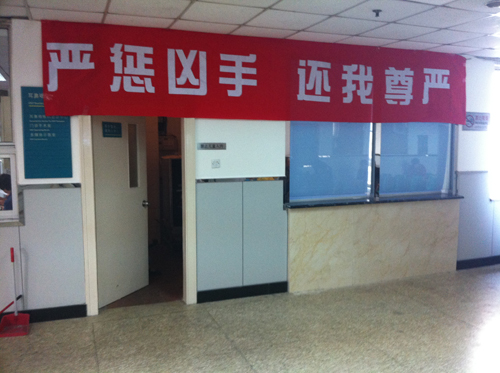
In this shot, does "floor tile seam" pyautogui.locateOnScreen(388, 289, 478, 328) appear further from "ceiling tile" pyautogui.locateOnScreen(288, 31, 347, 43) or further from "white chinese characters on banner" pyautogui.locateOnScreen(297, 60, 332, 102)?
"ceiling tile" pyautogui.locateOnScreen(288, 31, 347, 43)

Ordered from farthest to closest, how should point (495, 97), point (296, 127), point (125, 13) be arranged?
point (495, 97)
point (296, 127)
point (125, 13)

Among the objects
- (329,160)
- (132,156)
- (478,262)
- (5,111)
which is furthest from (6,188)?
(478,262)

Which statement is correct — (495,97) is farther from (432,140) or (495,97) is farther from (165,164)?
(165,164)

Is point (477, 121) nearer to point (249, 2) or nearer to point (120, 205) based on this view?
point (249, 2)

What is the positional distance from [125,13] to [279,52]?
1.63 metres

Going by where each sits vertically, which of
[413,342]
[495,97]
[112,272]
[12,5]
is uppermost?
[12,5]

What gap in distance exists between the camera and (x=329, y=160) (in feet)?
16.5

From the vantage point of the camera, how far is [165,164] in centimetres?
688

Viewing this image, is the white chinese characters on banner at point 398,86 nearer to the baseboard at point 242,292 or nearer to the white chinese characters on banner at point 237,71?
the white chinese characters on banner at point 237,71

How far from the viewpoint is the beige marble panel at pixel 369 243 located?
485 cm

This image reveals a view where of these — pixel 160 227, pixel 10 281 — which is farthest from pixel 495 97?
pixel 10 281

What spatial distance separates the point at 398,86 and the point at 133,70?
119 inches

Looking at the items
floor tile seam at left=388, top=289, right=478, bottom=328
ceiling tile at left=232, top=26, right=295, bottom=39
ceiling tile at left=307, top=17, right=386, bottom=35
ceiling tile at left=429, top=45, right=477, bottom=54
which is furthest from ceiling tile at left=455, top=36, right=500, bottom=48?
floor tile seam at left=388, top=289, right=478, bottom=328

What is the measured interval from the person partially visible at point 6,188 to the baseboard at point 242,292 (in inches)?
77.9
